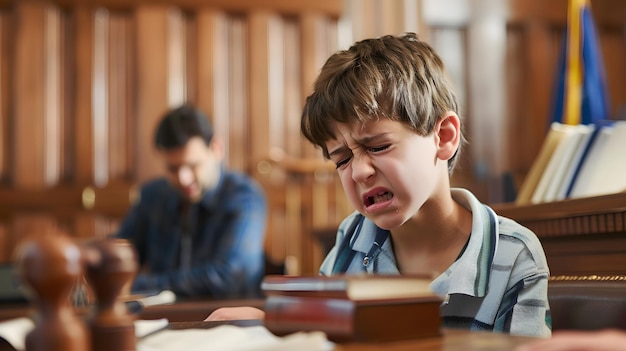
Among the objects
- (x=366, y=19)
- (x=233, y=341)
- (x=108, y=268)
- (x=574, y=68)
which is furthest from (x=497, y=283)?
(x=574, y=68)

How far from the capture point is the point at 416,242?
1.42 meters

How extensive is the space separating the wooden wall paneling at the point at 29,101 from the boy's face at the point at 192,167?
4.51 ft

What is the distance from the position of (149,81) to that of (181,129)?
1.37 m

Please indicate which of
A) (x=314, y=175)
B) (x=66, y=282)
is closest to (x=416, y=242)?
(x=66, y=282)

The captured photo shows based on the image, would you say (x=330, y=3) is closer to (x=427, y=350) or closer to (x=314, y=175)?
(x=314, y=175)

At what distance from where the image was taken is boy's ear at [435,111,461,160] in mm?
1389

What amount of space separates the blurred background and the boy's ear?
3369mm

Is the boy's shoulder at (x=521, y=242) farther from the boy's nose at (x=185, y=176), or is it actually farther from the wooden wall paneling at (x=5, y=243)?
the wooden wall paneling at (x=5, y=243)

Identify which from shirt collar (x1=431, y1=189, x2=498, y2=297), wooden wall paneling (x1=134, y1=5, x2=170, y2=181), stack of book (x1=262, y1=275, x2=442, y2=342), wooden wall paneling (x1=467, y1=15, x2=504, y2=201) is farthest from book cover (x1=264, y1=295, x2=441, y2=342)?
wooden wall paneling (x1=467, y1=15, x2=504, y2=201)

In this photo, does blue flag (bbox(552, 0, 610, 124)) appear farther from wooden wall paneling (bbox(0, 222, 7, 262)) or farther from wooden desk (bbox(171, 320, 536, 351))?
wooden desk (bbox(171, 320, 536, 351))

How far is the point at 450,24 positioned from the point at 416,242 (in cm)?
426

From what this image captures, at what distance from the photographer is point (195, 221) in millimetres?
3924

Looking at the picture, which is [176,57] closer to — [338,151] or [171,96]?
[171,96]

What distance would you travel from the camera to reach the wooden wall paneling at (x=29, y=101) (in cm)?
486
